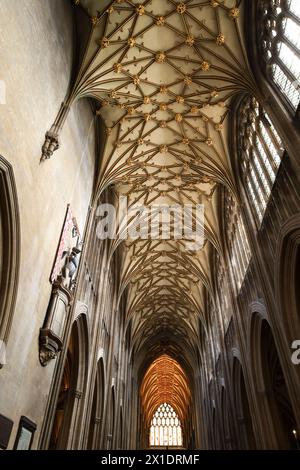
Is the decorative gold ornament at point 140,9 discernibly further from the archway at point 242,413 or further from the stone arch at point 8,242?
the archway at point 242,413

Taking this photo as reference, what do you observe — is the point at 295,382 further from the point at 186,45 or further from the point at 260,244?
the point at 186,45

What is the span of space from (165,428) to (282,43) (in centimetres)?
4798

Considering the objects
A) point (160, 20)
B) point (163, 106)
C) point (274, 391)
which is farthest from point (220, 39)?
point (274, 391)

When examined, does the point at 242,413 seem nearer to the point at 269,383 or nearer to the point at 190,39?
the point at 269,383

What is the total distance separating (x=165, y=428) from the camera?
44719 millimetres

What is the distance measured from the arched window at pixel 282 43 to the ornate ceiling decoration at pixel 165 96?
88 cm

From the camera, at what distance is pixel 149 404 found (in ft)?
143

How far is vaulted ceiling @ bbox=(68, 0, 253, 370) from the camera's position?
11086 mm

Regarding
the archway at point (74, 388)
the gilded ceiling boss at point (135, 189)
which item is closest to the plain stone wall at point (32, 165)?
the gilded ceiling boss at point (135, 189)

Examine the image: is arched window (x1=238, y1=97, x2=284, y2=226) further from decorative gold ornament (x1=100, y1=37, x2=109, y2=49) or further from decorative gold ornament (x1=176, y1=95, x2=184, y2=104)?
decorative gold ornament (x1=100, y1=37, x2=109, y2=49)

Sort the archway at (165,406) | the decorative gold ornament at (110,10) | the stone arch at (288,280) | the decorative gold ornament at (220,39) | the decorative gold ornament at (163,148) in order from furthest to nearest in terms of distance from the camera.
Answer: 1. the archway at (165,406)
2. the decorative gold ornament at (163,148)
3. the decorative gold ornament at (220,39)
4. the decorative gold ornament at (110,10)
5. the stone arch at (288,280)

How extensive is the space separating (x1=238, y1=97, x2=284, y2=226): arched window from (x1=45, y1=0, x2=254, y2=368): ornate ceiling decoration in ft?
2.86

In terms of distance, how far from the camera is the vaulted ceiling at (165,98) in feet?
36.4
